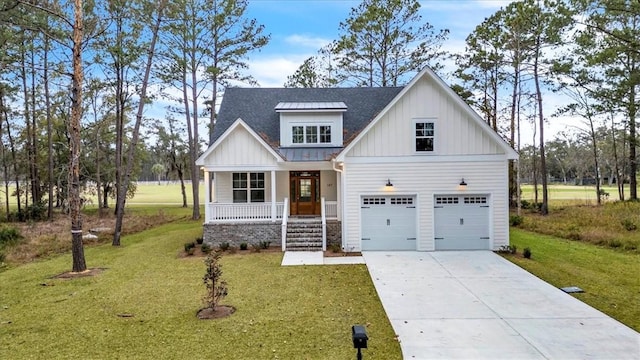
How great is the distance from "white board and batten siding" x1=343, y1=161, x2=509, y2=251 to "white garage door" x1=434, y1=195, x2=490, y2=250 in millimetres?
170

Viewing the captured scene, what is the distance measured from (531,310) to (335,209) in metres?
8.87

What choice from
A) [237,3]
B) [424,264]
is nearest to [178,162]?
[237,3]

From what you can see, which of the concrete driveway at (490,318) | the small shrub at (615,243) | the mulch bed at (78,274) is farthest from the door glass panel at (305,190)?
the small shrub at (615,243)

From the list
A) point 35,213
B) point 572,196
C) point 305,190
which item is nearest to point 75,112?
point 305,190

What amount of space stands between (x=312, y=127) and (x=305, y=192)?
2.97m

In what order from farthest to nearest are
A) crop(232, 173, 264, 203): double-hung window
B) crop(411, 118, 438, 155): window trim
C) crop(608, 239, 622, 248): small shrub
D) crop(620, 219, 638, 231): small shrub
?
crop(232, 173, 264, 203): double-hung window < crop(620, 219, 638, 231): small shrub < crop(608, 239, 622, 248): small shrub < crop(411, 118, 438, 155): window trim

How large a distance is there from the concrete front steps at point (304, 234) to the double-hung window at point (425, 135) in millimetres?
5000

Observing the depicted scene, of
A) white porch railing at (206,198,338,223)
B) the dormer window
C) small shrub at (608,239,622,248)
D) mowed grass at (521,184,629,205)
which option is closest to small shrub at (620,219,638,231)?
small shrub at (608,239,622,248)

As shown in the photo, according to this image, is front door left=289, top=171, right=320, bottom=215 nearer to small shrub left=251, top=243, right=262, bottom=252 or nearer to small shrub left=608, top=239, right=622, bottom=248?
small shrub left=251, top=243, right=262, bottom=252

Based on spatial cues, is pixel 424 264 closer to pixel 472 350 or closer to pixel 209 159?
pixel 472 350

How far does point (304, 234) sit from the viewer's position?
13836 mm

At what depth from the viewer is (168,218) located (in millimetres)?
23672

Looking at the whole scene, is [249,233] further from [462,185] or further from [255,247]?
[462,185]

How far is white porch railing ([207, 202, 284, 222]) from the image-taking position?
1441 centimetres
